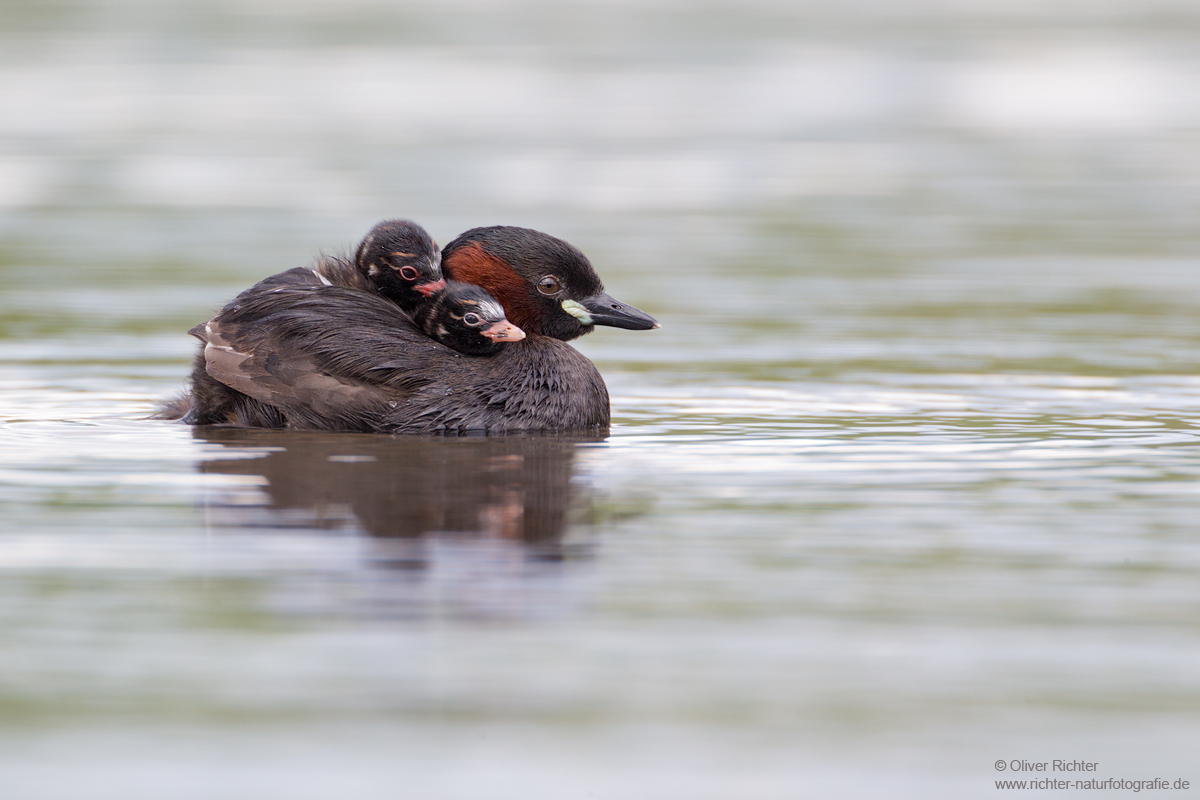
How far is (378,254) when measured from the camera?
816 centimetres

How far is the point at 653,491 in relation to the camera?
628 cm

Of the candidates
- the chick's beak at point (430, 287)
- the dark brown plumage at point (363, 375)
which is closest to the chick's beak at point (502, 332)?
the dark brown plumage at point (363, 375)

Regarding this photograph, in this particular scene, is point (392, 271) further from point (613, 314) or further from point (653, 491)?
point (653, 491)

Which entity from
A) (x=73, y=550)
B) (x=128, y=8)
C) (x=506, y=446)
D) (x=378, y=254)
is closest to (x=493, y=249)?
(x=378, y=254)

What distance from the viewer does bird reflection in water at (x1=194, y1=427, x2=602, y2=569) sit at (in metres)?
5.50

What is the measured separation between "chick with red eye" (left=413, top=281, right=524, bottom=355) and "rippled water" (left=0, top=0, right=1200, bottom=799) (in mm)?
611

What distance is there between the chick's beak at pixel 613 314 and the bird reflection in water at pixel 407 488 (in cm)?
84

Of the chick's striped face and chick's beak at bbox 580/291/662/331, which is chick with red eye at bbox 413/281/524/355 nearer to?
the chick's striped face

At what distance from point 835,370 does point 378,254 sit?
2443mm

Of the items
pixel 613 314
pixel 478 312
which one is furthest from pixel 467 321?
pixel 613 314

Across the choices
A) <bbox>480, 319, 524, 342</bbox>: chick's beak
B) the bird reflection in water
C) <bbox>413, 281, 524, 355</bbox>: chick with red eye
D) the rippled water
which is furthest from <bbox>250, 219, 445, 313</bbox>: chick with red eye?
the rippled water

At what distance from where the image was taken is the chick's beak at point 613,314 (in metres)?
8.32

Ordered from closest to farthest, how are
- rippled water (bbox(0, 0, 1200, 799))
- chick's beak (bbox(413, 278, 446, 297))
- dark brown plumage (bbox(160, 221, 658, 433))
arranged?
rippled water (bbox(0, 0, 1200, 799)), dark brown plumage (bbox(160, 221, 658, 433)), chick's beak (bbox(413, 278, 446, 297))

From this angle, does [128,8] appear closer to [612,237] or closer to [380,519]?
[612,237]
